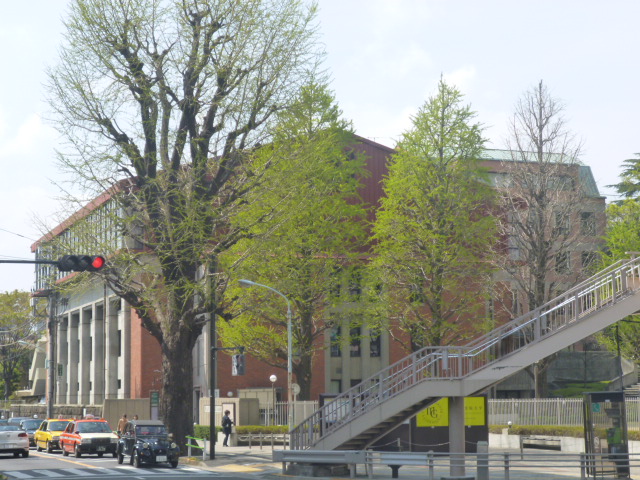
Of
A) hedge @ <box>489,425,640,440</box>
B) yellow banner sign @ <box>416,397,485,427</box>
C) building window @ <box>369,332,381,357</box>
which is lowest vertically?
hedge @ <box>489,425,640,440</box>

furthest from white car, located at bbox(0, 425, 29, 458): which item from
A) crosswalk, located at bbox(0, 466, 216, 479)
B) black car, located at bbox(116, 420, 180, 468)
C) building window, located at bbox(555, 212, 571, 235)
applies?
building window, located at bbox(555, 212, 571, 235)

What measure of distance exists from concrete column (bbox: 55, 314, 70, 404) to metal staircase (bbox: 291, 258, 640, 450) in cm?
6290

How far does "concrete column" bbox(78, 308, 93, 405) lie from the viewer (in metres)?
80.2

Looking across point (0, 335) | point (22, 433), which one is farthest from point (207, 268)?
point (0, 335)

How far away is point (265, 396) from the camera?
57.6 m

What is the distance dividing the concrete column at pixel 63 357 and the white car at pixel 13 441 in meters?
45.2

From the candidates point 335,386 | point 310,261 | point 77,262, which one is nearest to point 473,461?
point 77,262

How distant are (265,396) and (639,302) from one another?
34.4 meters

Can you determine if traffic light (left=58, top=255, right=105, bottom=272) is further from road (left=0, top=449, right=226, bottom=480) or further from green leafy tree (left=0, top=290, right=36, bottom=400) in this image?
green leafy tree (left=0, top=290, right=36, bottom=400)

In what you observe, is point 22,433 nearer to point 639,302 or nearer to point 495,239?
point 495,239

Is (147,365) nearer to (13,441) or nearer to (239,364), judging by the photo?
(13,441)

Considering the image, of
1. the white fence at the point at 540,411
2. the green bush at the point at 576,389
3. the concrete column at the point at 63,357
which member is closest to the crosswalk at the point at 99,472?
the white fence at the point at 540,411

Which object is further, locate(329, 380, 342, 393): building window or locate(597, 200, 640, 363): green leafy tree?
locate(329, 380, 342, 393): building window

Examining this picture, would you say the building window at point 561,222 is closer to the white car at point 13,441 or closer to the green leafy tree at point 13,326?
the white car at point 13,441
